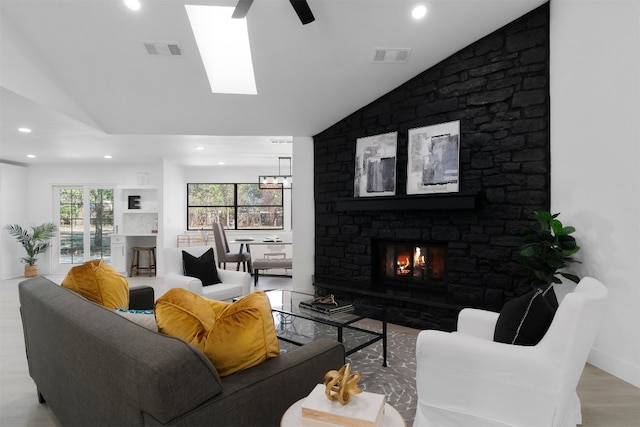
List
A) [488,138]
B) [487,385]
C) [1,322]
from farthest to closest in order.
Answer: [1,322]
[488,138]
[487,385]

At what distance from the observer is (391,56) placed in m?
3.74

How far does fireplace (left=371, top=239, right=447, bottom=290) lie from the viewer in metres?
4.07

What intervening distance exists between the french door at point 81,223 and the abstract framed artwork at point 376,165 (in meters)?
6.39

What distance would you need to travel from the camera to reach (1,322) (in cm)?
436

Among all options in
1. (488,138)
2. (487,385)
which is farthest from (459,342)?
(488,138)

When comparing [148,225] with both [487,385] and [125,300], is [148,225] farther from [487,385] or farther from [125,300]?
[487,385]

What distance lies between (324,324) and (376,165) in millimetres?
2009

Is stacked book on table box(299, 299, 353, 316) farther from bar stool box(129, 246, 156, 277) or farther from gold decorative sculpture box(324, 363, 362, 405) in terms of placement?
bar stool box(129, 246, 156, 277)

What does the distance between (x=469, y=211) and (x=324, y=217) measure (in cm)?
194

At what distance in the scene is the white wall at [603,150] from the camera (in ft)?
8.65

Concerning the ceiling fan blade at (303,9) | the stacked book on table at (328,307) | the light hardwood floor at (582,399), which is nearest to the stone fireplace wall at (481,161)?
the light hardwood floor at (582,399)

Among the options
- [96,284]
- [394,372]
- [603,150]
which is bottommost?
[394,372]

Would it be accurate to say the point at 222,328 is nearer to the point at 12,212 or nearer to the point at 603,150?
the point at 603,150

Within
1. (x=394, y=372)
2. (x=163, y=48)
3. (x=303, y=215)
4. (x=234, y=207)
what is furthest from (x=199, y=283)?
(x=234, y=207)
